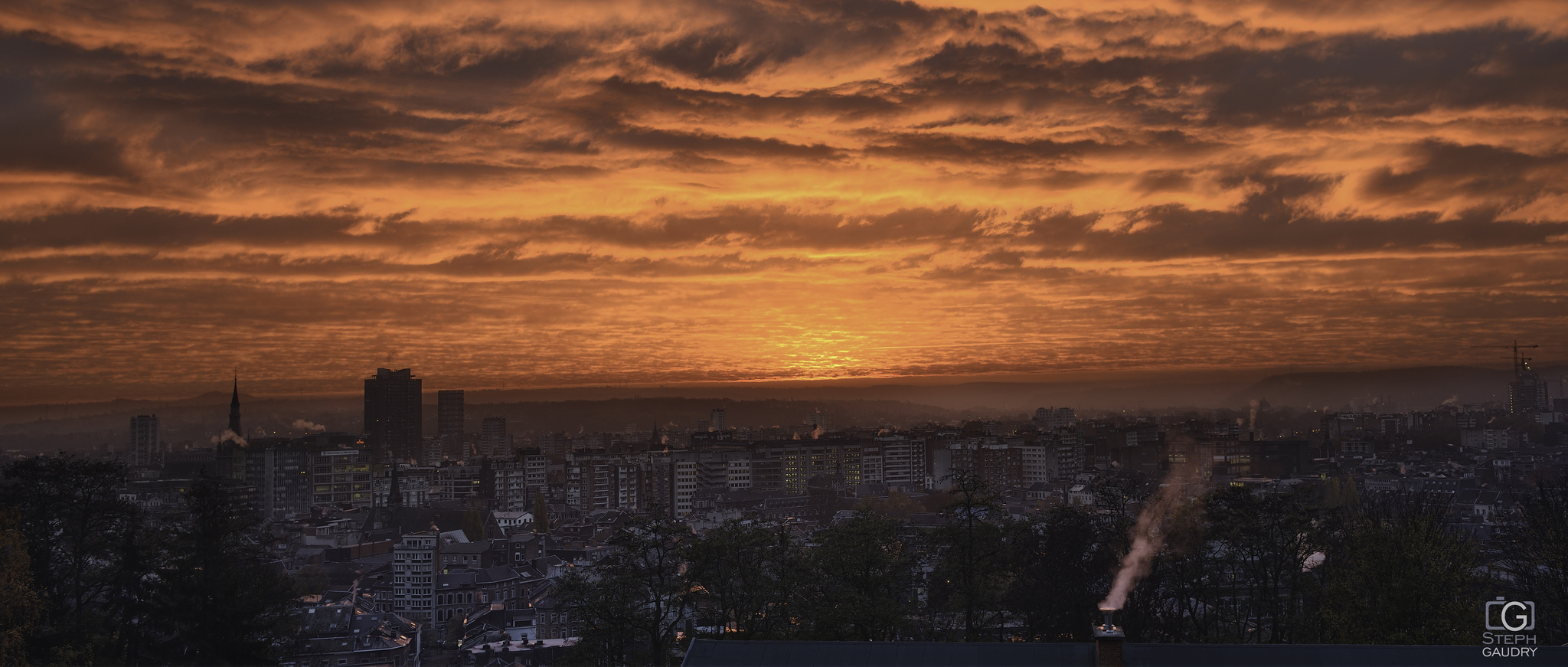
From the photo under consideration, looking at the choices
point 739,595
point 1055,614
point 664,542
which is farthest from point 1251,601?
point 664,542

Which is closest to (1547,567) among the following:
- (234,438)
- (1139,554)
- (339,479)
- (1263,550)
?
(1263,550)

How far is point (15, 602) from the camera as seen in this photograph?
21.2 meters

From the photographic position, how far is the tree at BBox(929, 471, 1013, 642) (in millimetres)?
28297

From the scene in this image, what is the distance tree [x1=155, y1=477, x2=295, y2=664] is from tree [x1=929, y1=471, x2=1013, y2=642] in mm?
16554

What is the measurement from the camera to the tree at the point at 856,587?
84.7 feet

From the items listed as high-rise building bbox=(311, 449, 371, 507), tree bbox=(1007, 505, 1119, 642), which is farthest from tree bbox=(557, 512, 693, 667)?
high-rise building bbox=(311, 449, 371, 507)

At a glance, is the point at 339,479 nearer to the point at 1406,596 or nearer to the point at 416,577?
the point at 416,577

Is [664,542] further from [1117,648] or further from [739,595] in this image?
[1117,648]

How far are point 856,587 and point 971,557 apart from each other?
3.41 m

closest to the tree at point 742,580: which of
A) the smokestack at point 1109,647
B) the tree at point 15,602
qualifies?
the smokestack at point 1109,647

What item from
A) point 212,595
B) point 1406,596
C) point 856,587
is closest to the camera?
point 1406,596

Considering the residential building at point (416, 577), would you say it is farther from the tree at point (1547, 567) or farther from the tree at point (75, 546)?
the tree at point (1547, 567)

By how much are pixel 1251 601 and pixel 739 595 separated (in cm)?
1446

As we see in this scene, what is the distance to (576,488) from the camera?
A: 156250 mm
